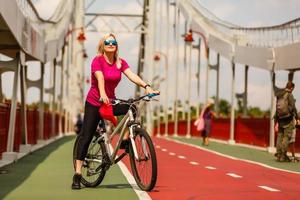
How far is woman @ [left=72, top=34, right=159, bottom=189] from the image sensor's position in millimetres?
9703

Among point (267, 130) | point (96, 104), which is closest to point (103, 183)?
point (96, 104)

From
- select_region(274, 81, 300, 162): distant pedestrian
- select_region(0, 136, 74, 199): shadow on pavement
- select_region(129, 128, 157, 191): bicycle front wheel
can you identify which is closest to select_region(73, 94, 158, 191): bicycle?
select_region(129, 128, 157, 191): bicycle front wheel

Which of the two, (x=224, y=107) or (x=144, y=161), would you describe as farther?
(x=224, y=107)

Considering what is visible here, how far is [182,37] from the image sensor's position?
50438 millimetres

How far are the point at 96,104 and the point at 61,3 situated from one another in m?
37.1

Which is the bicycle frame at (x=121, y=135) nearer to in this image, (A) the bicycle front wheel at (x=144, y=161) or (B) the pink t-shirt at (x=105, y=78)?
(A) the bicycle front wheel at (x=144, y=161)

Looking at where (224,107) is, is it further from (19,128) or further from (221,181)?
(221,181)

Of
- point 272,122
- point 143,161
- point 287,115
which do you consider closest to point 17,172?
point 143,161

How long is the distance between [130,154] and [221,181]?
2.51 m

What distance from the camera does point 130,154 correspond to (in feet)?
31.6

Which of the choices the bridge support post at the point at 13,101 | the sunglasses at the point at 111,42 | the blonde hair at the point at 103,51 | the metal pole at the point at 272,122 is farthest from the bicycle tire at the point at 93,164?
the metal pole at the point at 272,122

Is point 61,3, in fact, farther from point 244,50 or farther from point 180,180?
point 180,180

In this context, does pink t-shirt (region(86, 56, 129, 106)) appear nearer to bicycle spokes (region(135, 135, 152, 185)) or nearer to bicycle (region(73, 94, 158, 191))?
bicycle (region(73, 94, 158, 191))

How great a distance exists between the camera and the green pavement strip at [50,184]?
9.24m
